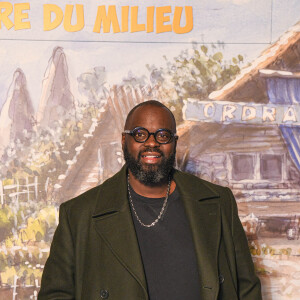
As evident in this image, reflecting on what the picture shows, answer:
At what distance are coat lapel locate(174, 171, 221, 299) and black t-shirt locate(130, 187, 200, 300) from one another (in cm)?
3

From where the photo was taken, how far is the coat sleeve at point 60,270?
6.44ft

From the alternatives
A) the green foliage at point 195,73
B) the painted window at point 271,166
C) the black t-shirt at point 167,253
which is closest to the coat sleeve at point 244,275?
the black t-shirt at point 167,253

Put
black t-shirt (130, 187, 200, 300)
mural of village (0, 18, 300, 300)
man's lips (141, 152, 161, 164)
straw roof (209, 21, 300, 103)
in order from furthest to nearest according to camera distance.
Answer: straw roof (209, 21, 300, 103) → mural of village (0, 18, 300, 300) → man's lips (141, 152, 161, 164) → black t-shirt (130, 187, 200, 300)

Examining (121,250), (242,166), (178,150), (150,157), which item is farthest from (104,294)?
(242,166)

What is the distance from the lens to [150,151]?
6.68 feet

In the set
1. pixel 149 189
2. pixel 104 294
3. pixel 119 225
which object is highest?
pixel 149 189

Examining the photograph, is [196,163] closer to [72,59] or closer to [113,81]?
[113,81]

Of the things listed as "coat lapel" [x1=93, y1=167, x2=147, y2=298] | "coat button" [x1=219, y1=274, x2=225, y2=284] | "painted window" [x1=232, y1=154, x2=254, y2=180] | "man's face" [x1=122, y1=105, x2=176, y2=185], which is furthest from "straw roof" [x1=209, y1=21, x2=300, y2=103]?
"coat button" [x1=219, y1=274, x2=225, y2=284]

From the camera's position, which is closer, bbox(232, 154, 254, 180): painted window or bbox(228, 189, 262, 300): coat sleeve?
bbox(228, 189, 262, 300): coat sleeve

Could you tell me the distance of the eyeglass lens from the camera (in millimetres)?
2047

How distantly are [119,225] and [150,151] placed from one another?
33cm

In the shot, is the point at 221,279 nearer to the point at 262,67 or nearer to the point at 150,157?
the point at 150,157

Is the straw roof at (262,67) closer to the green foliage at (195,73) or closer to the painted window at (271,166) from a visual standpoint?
the green foliage at (195,73)

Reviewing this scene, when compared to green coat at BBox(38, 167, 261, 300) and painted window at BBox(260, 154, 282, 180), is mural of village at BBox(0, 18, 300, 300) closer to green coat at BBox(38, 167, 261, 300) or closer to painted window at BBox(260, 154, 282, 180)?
painted window at BBox(260, 154, 282, 180)
